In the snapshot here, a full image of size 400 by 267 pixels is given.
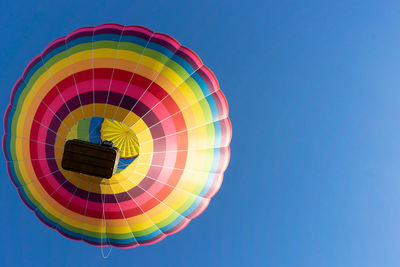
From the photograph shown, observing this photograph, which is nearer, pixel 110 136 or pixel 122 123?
pixel 122 123

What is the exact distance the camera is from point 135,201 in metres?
4.96

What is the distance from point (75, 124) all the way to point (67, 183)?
3.68 feet

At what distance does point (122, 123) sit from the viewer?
4.94 m

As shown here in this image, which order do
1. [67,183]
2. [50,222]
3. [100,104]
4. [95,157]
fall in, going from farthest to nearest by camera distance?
1. [50,222]
2. [67,183]
3. [100,104]
4. [95,157]

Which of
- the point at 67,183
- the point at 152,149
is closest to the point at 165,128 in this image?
the point at 152,149

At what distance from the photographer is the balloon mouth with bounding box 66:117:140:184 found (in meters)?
4.67

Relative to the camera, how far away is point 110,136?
6.15 metres

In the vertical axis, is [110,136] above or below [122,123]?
below

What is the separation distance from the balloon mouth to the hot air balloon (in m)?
0.02

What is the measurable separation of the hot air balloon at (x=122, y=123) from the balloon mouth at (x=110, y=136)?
0.02 metres

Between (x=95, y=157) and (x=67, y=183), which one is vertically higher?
(x=95, y=157)

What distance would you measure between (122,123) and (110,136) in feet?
4.53

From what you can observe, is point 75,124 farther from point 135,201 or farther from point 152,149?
point 135,201

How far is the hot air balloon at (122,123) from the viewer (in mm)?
4629
